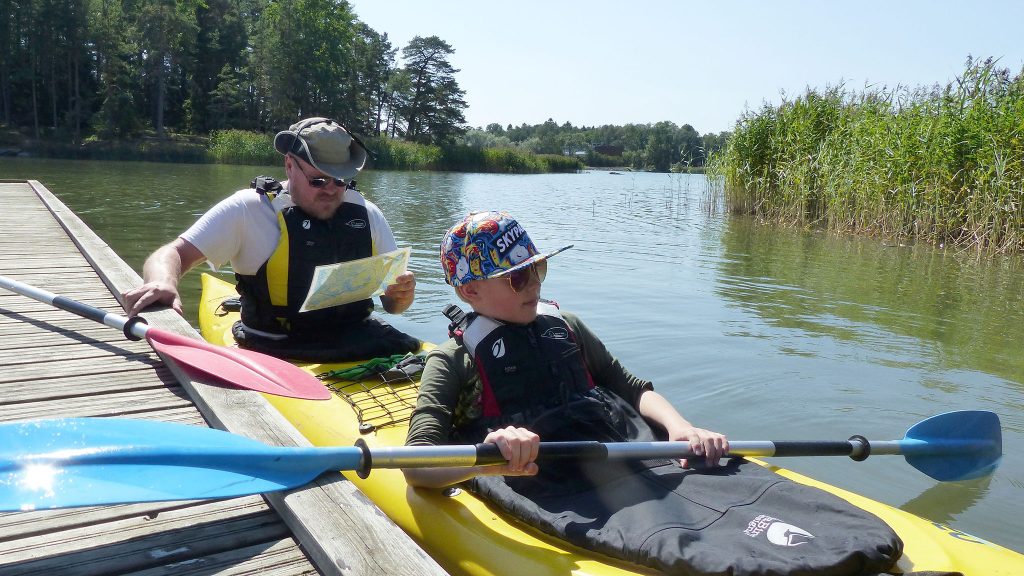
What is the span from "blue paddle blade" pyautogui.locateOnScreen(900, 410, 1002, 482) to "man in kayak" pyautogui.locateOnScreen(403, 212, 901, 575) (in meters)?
1.09

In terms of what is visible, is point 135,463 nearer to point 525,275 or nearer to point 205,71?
point 525,275

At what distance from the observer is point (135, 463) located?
5.76 feet

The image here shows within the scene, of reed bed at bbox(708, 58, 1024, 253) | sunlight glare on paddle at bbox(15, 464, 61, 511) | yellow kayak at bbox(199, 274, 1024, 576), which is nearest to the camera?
sunlight glare on paddle at bbox(15, 464, 61, 511)

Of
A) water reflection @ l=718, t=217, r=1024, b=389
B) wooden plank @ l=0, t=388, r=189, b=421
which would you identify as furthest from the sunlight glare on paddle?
water reflection @ l=718, t=217, r=1024, b=389

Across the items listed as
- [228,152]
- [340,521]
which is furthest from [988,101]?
[228,152]

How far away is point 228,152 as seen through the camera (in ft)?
109

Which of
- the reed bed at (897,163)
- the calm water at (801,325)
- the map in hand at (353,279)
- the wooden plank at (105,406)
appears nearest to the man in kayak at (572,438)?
the map in hand at (353,279)

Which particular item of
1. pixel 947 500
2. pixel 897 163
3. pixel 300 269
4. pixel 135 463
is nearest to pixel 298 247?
pixel 300 269

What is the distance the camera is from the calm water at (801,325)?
397 centimetres

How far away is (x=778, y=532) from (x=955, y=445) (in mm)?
1683

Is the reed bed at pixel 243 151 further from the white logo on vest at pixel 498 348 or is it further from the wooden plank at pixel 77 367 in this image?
the white logo on vest at pixel 498 348

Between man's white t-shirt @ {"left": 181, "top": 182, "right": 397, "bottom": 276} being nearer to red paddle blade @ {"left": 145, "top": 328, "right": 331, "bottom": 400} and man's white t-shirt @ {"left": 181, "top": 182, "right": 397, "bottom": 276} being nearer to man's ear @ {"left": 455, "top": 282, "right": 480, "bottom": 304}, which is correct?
red paddle blade @ {"left": 145, "top": 328, "right": 331, "bottom": 400}

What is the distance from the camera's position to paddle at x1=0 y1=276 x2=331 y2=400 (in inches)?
106

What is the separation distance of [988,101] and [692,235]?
4625 mm
